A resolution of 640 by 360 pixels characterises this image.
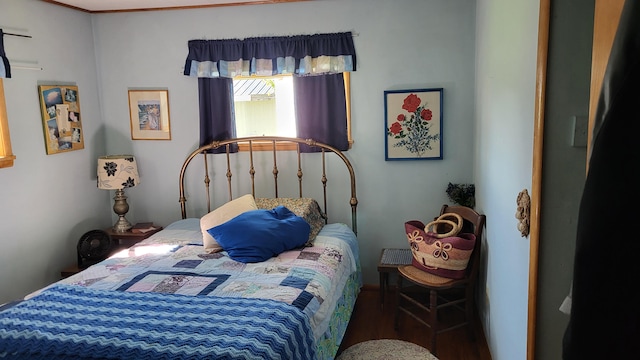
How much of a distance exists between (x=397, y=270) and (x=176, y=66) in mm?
2390

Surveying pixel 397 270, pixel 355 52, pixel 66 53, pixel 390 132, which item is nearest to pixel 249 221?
pixel 397 270

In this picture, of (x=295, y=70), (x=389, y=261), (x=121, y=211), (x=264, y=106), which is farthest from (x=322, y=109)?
(x=121, y=211)

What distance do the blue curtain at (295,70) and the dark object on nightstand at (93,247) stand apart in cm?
113

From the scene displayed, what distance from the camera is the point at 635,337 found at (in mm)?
677

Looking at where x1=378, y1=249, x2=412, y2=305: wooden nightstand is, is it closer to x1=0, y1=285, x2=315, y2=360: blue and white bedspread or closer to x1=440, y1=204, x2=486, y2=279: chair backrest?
x1=440, y1=204, x2=486, y2=279: chair backrest

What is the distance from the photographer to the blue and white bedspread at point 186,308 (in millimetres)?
2055

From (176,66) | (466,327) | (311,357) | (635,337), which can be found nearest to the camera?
(635,337)

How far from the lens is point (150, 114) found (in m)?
A: 4.13

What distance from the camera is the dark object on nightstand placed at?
371 centimetres

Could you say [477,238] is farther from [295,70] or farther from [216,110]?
[216,110]

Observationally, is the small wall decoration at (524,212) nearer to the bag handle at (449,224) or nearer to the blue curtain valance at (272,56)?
the bag handle at (449,224)

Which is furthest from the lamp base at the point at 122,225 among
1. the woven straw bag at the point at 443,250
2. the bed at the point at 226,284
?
the woven straw bag at the point at 443,250

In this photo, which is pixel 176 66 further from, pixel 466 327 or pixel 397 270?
pixel 466 327

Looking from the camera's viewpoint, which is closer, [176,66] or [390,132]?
[390,132]
